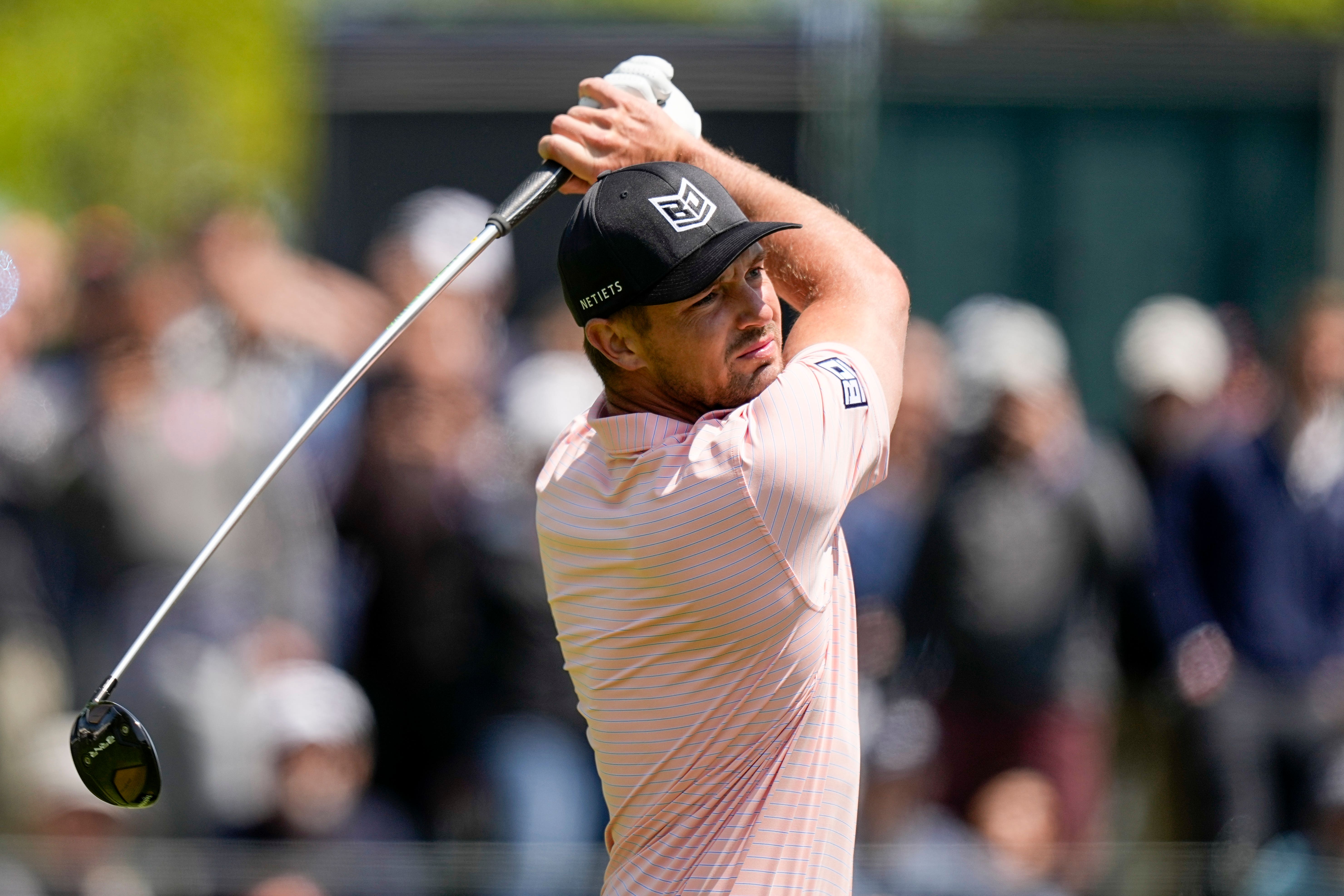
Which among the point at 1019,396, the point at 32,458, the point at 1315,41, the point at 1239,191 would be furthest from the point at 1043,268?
the point at 32,458

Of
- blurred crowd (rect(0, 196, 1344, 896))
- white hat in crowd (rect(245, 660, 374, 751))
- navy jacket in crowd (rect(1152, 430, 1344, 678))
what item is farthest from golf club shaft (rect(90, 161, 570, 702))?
navy jacket in crowd (rect(1152, 430, 1344, 678))

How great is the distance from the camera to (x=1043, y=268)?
805cm

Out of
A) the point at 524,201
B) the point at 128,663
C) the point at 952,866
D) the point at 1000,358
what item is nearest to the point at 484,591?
the point at 952,866

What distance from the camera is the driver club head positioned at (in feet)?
9.03

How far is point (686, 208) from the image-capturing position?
2473 mm

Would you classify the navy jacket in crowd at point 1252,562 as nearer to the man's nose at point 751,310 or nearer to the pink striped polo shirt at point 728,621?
the pink striped polo shirt at point 728,621

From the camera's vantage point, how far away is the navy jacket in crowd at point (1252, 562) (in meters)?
5.74

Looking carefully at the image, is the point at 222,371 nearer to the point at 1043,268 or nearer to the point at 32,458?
the point at 32,458

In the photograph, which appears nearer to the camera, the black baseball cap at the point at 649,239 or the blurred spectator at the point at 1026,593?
the black baseball cap at the point at 649,239

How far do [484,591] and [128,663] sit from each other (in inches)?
103

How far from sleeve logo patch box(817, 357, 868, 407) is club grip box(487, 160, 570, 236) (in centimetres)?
65

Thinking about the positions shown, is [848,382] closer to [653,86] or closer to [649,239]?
[649,239]

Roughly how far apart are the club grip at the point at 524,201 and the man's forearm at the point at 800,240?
238 mm

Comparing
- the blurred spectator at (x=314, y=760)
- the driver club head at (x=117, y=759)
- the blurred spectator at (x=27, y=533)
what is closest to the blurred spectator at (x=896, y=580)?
the blurred spectator at (x=314, y=760)
